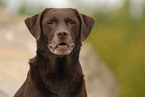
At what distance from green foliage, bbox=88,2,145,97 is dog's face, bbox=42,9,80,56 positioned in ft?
54.7

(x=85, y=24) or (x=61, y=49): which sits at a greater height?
(x=85, y=24)

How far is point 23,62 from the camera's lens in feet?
37.4

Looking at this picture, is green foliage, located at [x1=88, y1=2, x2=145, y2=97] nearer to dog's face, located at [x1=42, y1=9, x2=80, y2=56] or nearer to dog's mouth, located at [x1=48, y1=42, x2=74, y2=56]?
dog's face, located at [x1=42, y1=9, x2=80, y2=56]

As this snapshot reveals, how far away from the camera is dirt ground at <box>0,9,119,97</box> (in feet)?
33.7

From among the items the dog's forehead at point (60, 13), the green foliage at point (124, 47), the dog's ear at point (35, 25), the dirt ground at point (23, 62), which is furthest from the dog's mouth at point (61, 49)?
the green foliage at point (124, 47)

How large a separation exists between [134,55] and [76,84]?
18.5 meters

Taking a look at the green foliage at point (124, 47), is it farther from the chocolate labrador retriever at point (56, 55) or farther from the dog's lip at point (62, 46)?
the dog's lip at point (62, 46)

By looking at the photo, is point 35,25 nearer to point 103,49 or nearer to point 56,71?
point 56,71

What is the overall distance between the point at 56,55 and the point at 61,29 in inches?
19.1

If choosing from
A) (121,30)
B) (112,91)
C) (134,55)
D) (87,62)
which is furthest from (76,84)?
(121,30)

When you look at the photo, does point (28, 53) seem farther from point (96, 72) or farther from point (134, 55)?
point (134, 55)

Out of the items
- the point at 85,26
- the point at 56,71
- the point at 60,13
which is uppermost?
the point at 60,13

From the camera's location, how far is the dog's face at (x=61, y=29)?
17.2 feet

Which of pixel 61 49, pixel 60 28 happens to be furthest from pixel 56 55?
pixel 60 28
